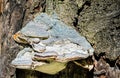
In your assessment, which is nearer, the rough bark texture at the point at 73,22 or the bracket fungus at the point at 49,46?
the bracket fungus at the point at 49,46

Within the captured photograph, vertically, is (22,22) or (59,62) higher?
(22,22)

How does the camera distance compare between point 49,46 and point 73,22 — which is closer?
point 49,46

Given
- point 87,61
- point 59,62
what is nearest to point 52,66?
Answer: point 59,62

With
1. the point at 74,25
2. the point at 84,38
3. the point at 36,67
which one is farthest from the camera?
the point at 74,25

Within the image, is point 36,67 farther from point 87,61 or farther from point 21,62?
point 87,61
